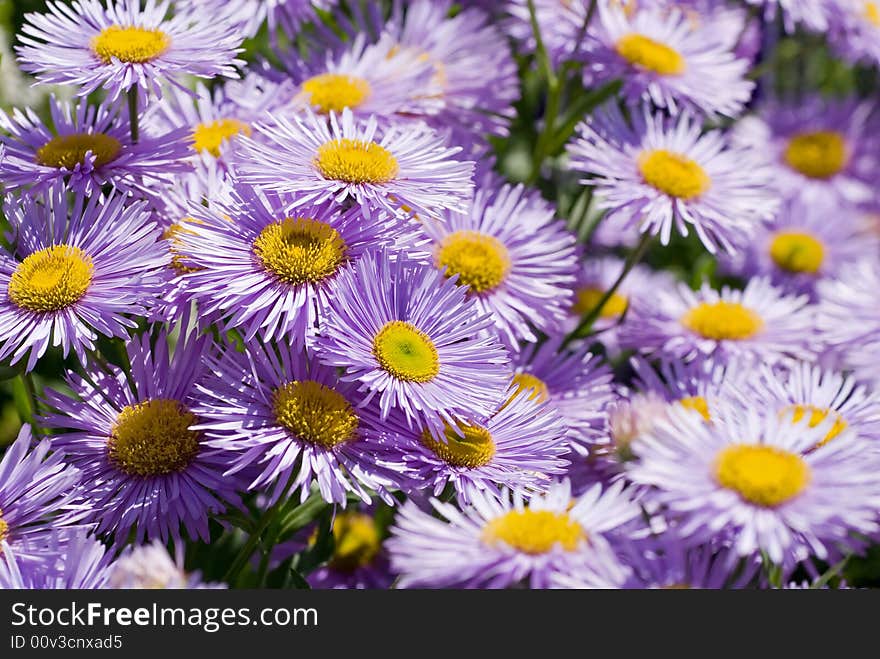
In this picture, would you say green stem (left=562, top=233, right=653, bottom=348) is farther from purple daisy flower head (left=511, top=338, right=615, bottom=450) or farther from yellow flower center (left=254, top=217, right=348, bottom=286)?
yellow flower center (left=254, top=217, right=348, bottom=286)

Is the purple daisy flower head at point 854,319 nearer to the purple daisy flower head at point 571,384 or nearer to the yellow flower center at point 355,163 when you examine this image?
the purple daisy flower head at point 571,384

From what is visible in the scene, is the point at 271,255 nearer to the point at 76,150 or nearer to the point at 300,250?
the point at 300,250

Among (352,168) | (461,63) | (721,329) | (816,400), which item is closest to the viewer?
(352,168)

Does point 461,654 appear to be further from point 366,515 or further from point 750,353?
point 750,353

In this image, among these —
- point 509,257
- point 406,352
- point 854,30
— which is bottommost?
point 406,352

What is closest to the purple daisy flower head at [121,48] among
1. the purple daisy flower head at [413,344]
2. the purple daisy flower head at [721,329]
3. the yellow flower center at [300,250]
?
the yellow flower center at [300,250]

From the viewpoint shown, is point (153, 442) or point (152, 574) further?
point (153, 442)

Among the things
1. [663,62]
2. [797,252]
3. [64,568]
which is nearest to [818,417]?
[663,62]
